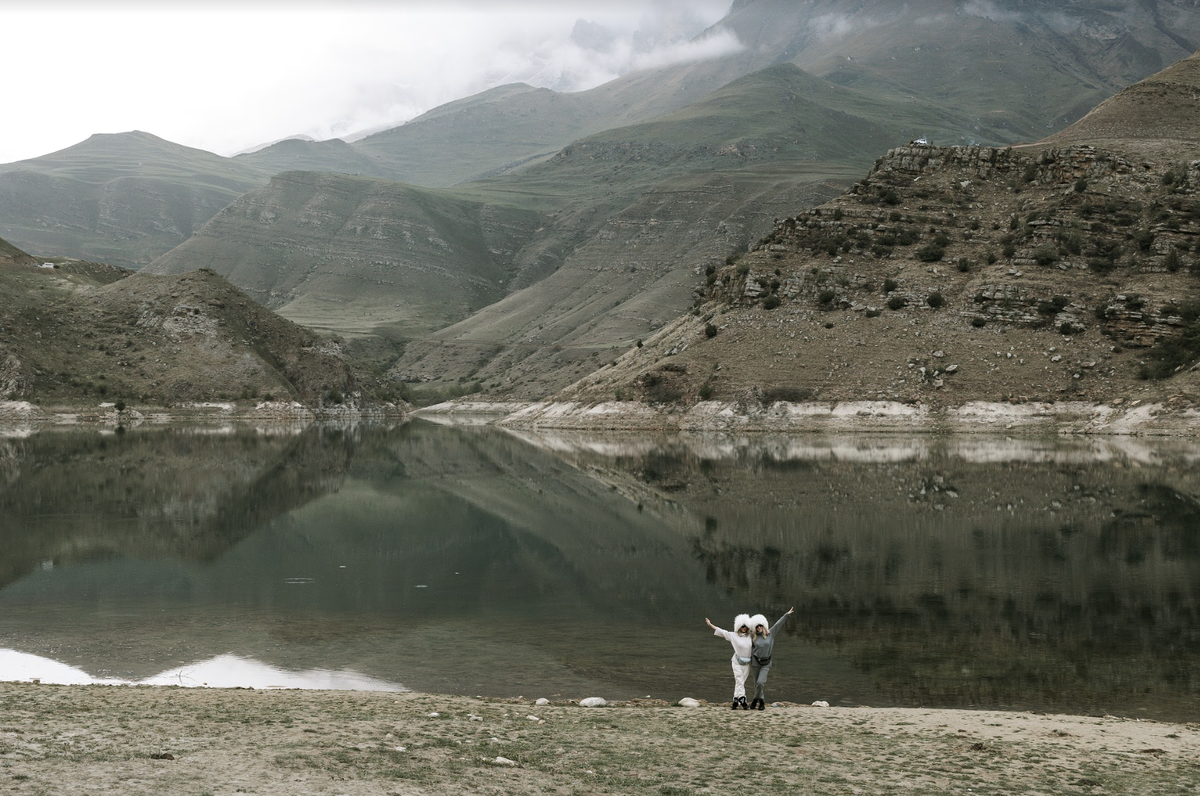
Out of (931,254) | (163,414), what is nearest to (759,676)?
(931,254)

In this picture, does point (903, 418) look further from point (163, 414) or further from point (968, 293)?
point (163, 414)

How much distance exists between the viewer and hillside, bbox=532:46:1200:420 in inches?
3632

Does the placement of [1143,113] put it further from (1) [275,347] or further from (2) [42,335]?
(2) [42,335]

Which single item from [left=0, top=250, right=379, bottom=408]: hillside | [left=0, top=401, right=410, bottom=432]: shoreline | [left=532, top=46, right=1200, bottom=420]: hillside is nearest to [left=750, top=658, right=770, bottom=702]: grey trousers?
[left=532, top=46, right=1200, bottom=420]: hillside

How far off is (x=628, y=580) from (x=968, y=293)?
82.2 m

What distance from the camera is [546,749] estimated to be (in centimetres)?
1319

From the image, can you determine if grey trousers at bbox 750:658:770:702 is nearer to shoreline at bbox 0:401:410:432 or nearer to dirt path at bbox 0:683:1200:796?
dirt path at bbox 0:683:1200:796

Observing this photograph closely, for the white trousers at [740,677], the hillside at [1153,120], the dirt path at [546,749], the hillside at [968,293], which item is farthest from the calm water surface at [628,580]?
the hillside at [1153,120]

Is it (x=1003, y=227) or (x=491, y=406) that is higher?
(x=1003, y=227)

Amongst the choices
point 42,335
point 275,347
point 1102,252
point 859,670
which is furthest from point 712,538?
point 275,347

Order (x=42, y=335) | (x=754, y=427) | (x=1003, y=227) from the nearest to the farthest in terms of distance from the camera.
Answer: (x=754, y=427) < (x=1003, y=227) < (x=42, y=335)

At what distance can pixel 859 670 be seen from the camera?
1967cm

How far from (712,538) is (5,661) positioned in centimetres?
2277

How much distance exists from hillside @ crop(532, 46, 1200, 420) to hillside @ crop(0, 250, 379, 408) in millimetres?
54228
